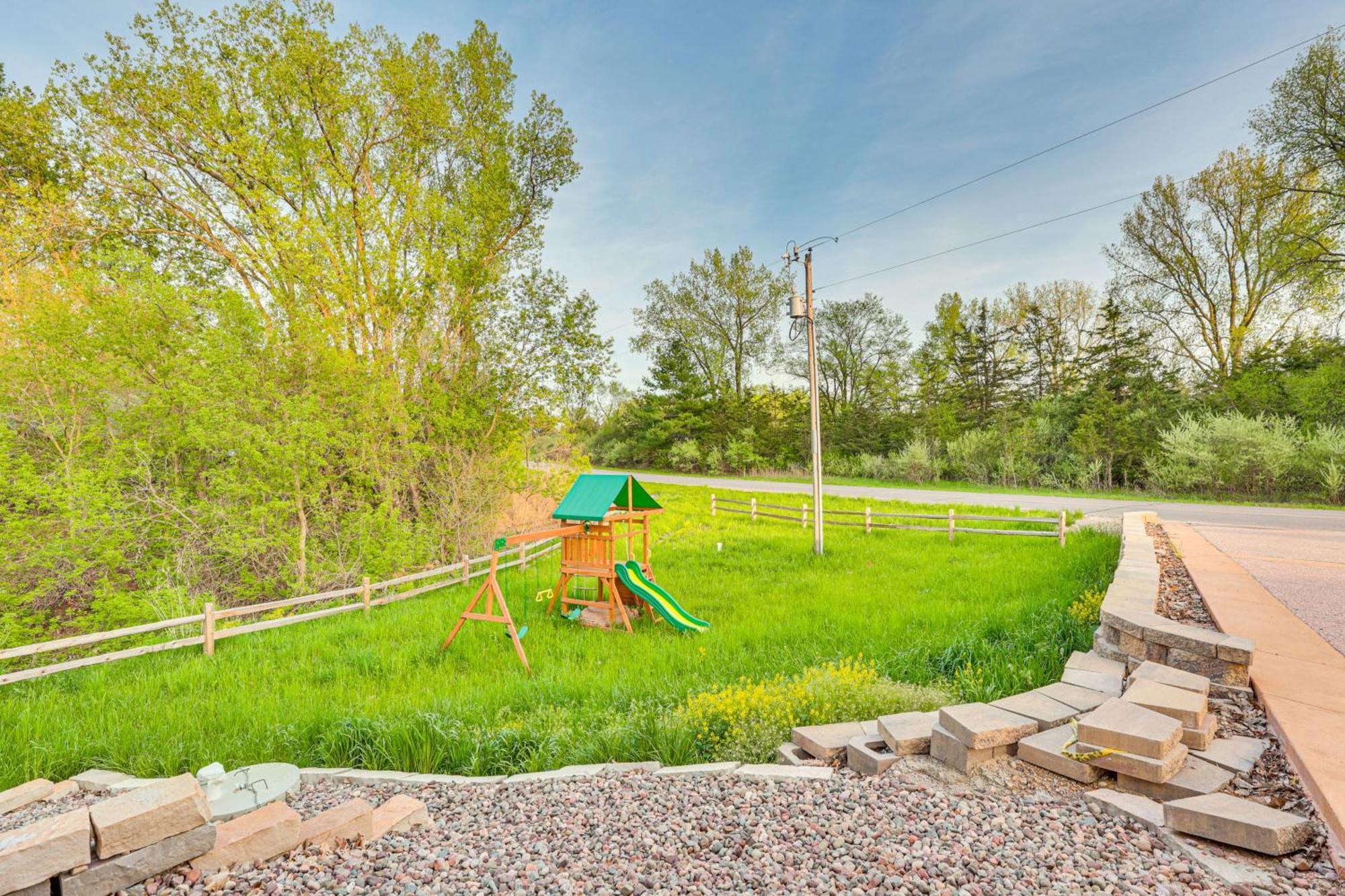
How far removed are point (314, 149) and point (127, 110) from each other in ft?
10.4

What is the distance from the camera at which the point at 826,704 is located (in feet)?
13.2

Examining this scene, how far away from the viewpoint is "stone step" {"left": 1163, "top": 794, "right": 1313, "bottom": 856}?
6.76 ft

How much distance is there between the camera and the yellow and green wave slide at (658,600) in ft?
23.2

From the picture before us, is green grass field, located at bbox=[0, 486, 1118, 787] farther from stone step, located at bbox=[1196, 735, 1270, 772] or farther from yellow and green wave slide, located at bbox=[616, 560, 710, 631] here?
stone step, located at bbox=[1196, 735, 1270, 772]

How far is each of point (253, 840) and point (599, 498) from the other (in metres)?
5.86

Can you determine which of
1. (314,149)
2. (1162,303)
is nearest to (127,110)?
(314,149)

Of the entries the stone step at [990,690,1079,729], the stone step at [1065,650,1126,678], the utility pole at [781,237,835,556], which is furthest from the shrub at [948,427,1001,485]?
the stone step at [990,690,1079,729]

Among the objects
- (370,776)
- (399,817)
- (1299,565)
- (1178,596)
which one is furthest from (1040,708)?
(1299,565)

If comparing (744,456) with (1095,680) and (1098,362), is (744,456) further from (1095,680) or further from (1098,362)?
(1095,680)

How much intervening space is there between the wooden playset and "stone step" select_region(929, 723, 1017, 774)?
160 inches

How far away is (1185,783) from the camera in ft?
8.47

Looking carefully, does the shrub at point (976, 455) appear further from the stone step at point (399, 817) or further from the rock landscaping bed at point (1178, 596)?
the stone step at point (399, 817)

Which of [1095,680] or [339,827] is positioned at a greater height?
[1095,680]

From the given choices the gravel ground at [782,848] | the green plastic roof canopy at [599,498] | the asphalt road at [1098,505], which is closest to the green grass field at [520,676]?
the gravel ground at [782,848]
